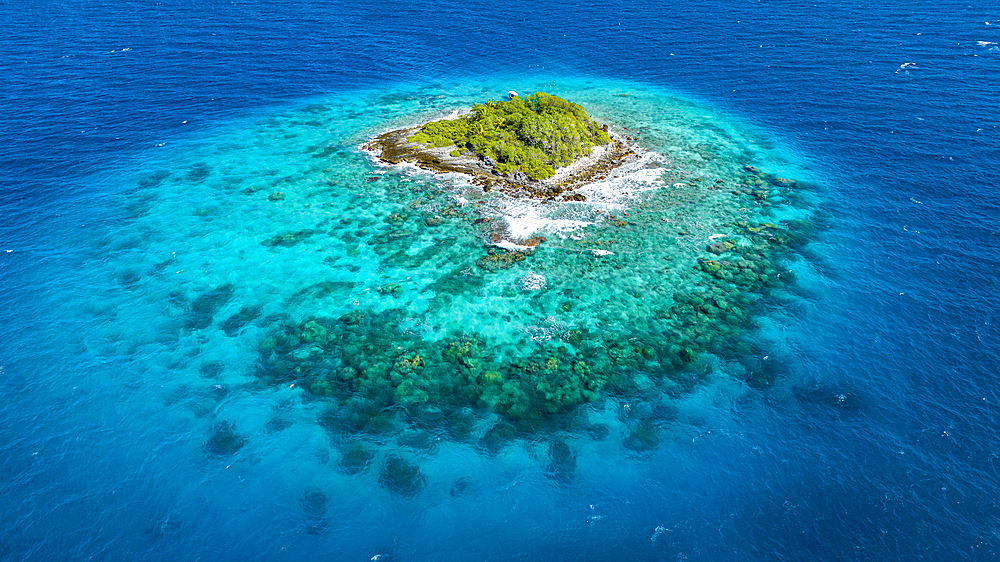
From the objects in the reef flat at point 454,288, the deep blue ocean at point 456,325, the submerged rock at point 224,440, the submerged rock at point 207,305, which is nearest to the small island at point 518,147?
the reef flat at point 454,288

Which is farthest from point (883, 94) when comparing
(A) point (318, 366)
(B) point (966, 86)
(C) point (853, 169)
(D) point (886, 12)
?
(A) point (318, 366)

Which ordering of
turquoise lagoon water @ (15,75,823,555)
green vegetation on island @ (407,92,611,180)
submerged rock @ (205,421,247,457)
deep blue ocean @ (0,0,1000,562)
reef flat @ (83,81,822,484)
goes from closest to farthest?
1. deep blue ocean @ (0,0,1000,562)
2. turquoise lagoon water @ (15,75,823,555)
3. submerged rock @ (205,421,247,457)
4. reef flat @ (83,81,822,484)
5. green vegetation on island @ (407,92,611,180)

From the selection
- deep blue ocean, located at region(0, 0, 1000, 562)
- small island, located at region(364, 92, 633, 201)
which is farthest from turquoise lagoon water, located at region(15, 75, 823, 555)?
small island, located at region(364, 92, 633, 201)

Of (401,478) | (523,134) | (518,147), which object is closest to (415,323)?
(401,478)

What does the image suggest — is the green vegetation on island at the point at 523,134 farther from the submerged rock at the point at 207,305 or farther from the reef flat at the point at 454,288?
the submerged rock at the point at 207,305

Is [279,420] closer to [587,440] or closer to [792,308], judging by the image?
[587,440]

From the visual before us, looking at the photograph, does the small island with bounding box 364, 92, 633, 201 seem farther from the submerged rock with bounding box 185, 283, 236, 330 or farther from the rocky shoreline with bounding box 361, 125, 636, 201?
the submerged rock with bounding box 185, 283, 236, 330

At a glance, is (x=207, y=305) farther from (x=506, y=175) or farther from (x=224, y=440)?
(x=506, y=175)
